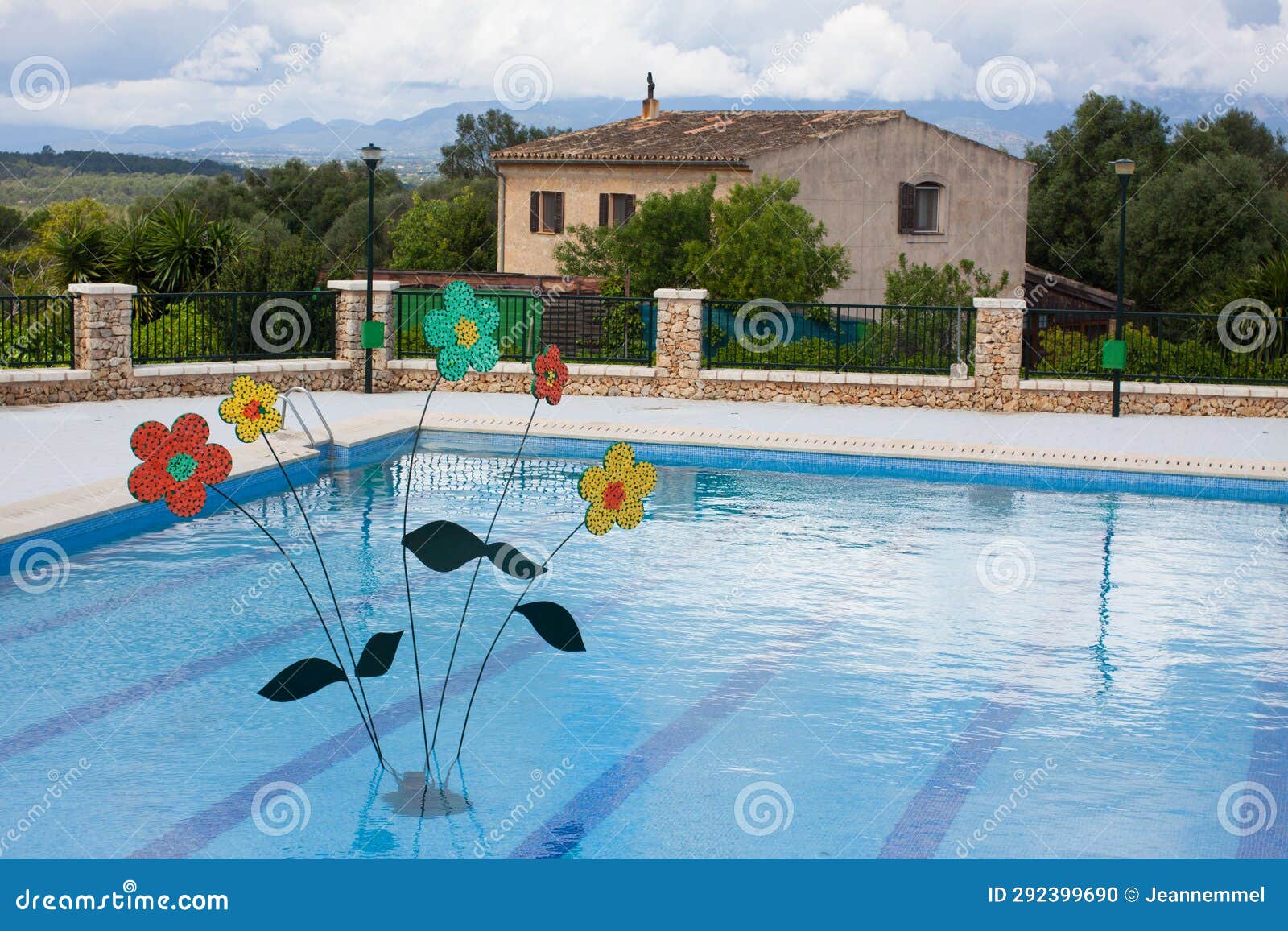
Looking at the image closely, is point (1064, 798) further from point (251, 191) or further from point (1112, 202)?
point (251, 191)

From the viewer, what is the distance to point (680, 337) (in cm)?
1953

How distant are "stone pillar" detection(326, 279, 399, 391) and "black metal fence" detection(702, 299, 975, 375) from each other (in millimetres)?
4436

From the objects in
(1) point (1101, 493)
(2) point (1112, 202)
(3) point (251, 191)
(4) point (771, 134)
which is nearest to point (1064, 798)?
(1) point (1101, 493)

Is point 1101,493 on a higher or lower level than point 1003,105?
lower

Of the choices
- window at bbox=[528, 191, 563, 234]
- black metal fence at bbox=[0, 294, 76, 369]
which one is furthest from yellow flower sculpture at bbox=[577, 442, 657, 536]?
window at bbox=[528, 191, 563, 234]

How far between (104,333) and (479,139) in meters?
76.1

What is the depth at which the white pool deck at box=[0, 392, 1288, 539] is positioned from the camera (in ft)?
44.9

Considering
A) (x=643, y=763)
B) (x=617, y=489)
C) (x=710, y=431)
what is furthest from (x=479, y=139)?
(x=617, y=489)

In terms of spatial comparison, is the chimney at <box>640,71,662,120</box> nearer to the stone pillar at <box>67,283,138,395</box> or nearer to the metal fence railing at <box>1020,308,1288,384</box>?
the metal fence railing at <box>1020,308,1288,384</box>

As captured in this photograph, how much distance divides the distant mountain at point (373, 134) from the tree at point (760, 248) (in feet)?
52.0

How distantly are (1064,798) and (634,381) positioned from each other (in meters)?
13.7

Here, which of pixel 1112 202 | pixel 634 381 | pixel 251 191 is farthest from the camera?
pixel 251 191

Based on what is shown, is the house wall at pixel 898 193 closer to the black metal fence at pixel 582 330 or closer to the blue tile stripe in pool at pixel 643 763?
the black metal fence at pixel 582 330

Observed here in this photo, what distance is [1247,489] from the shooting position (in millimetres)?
14211
